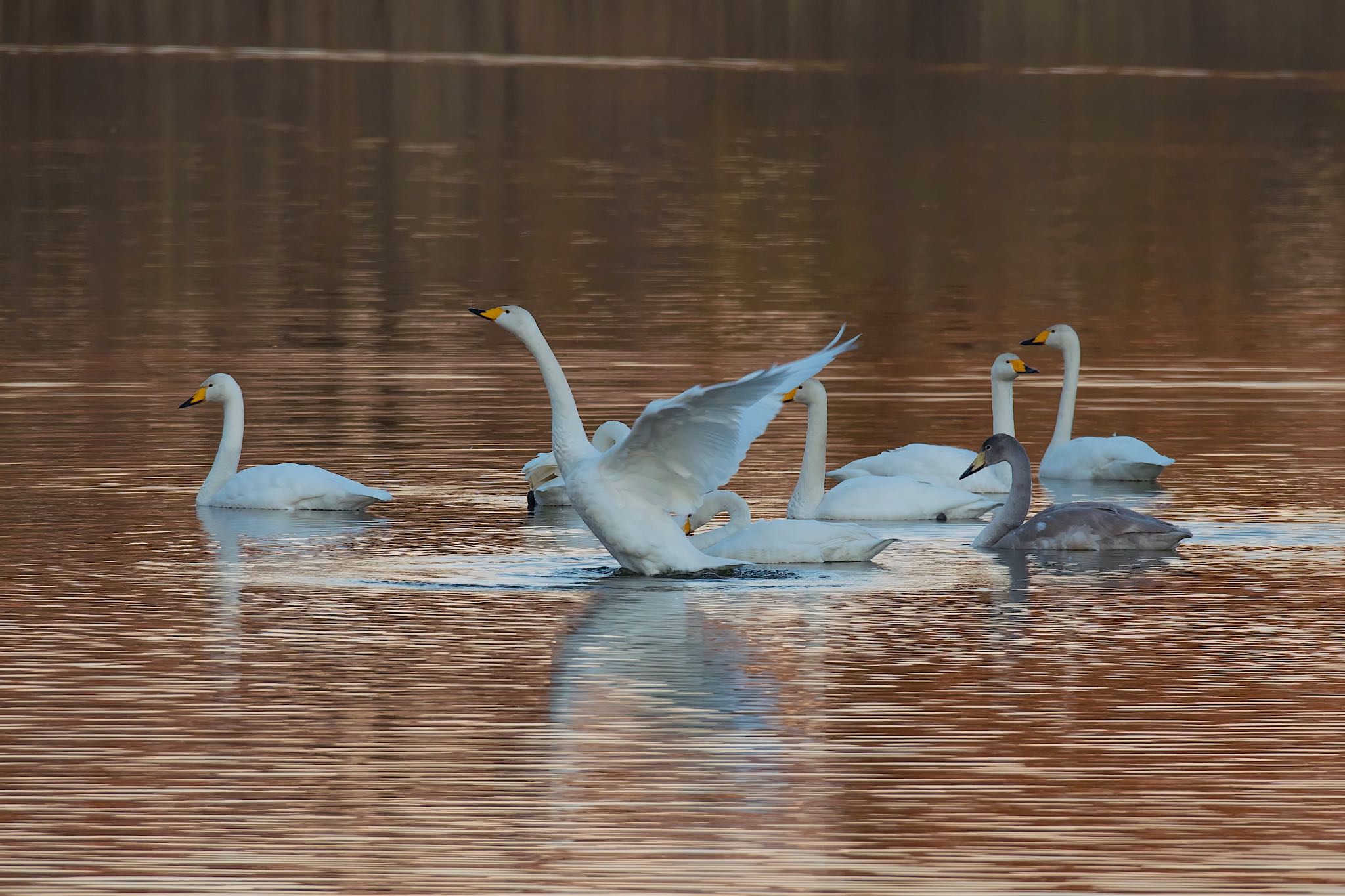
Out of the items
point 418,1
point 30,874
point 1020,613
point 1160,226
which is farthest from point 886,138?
point 418,1

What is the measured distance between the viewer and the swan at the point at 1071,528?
15281 millimetres

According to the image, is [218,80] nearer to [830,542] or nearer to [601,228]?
[601,228]

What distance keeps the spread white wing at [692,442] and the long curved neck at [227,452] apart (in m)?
3.99

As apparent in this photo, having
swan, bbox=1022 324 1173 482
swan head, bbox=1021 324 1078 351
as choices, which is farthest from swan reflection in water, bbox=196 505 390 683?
swan head, bbox=1021 324 1078 351

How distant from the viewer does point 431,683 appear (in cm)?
1143

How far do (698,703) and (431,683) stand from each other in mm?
1172

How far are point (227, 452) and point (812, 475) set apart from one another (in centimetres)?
386

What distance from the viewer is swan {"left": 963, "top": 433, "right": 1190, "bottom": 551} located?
50.1ft

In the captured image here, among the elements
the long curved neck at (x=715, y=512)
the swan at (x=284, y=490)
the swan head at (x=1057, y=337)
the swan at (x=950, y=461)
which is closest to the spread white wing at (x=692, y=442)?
the long curved neck at (x=715, y=512)

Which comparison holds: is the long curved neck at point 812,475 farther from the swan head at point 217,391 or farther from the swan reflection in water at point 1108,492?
the swan head at point 217,391

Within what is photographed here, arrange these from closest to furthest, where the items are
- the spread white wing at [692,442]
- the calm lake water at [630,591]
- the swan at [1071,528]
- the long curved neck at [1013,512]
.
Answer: the calm lake water at [630,591], the spread white wing at [692,442], the swan at [1071,528], the long curved neck at [1013,512]

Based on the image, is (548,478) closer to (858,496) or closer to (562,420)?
(858,496)

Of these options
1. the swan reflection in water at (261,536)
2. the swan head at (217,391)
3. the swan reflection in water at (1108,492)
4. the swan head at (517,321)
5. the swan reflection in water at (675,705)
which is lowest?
the swan reflection in water at (1108,492)

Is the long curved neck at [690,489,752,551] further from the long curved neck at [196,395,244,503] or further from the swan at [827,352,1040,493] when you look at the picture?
the long curved neck at [196,395,244,503]
